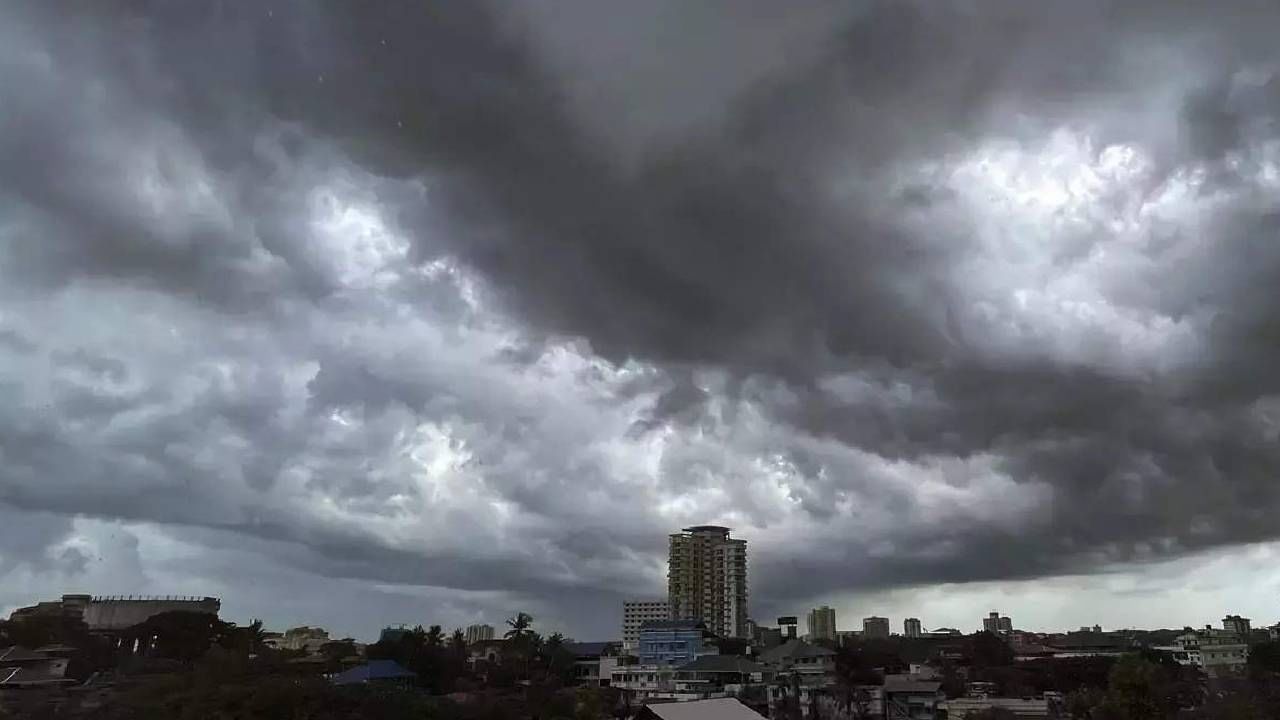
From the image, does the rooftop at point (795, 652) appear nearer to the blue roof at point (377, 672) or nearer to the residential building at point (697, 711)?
the blue roof at point (377, 672)

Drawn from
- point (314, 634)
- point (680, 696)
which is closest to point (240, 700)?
point (680, 696)

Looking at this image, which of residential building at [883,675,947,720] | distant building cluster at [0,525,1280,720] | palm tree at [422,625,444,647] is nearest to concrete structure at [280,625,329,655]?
distant building cluster at [0,525,1280,720]

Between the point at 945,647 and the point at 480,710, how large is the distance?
97.7 meters

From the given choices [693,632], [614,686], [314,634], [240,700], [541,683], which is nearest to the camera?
[240,700]

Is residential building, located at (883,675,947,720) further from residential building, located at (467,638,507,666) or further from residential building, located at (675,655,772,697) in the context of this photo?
residential building, located at (467,638,507,666)

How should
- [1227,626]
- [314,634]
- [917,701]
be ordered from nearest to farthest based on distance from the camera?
[917,701]
[1227,626]
[314,634]

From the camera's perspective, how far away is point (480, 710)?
6272cm

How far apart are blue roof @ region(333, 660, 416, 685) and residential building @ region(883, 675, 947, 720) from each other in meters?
46.5

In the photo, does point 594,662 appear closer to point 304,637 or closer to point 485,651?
point 485,651

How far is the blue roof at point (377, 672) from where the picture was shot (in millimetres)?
82375

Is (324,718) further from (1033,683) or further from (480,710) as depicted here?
(1033,683)

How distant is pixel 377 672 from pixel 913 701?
50240 mm

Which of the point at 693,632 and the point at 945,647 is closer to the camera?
the point at 693,632

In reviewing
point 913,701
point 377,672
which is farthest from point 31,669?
point 913,701
